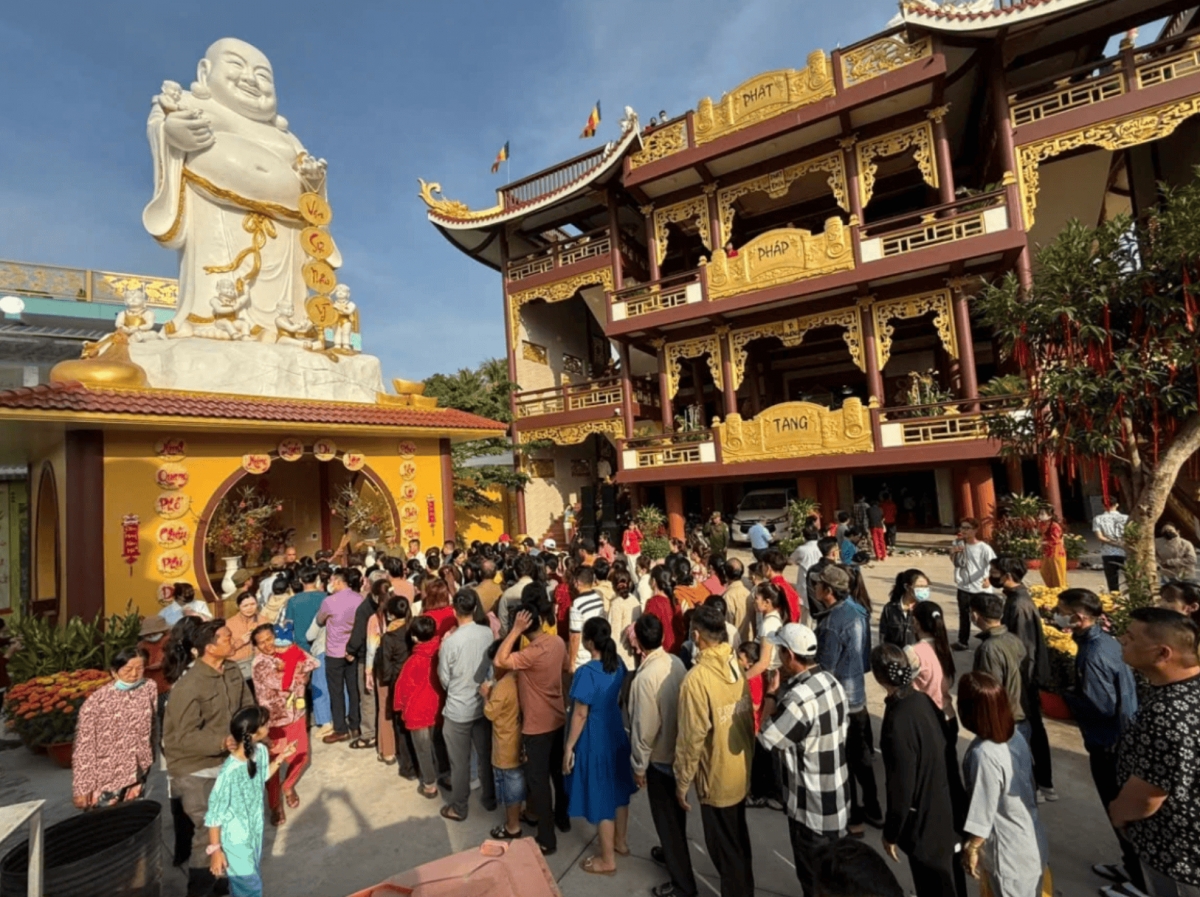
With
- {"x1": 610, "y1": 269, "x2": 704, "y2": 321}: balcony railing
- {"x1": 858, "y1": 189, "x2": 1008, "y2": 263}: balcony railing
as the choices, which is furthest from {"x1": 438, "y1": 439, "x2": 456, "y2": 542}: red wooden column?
{"x1": 858, "y1": 189, "x2": 1008, "y2": 263}: balcony railing

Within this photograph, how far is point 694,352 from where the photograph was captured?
14.6 m

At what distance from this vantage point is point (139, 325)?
958 cm

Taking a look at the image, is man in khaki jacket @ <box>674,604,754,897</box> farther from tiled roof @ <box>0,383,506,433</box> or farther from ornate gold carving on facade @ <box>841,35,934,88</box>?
ornate gold carving on facade @ <box>841,35,934,88</box>

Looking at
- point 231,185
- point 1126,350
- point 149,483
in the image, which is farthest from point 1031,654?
point 231,185

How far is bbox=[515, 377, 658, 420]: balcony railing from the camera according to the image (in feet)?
51.2

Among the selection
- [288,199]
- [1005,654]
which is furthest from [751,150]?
[1005,654]

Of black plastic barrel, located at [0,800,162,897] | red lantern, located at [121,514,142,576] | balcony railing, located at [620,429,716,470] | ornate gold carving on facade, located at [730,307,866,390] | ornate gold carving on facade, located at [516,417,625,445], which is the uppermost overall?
ornate gold carving on facade, located at [730,307,866,390]

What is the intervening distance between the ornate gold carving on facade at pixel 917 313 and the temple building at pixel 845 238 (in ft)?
0.14

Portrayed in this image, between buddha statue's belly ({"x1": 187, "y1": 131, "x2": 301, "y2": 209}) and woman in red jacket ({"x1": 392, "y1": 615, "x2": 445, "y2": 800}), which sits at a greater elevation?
buddha statue's belly ({"x1": 187, "y1": 131, "x2": 301, "y2": 209})

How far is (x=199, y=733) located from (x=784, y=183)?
14.5 meters

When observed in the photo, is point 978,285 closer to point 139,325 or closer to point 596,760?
point 596,760

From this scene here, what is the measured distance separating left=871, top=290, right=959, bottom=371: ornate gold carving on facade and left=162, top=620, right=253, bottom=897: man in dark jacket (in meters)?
12.7

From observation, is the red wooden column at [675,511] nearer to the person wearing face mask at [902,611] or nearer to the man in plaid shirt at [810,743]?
the person wearing face mask at [902,611]

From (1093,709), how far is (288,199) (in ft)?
45.6
